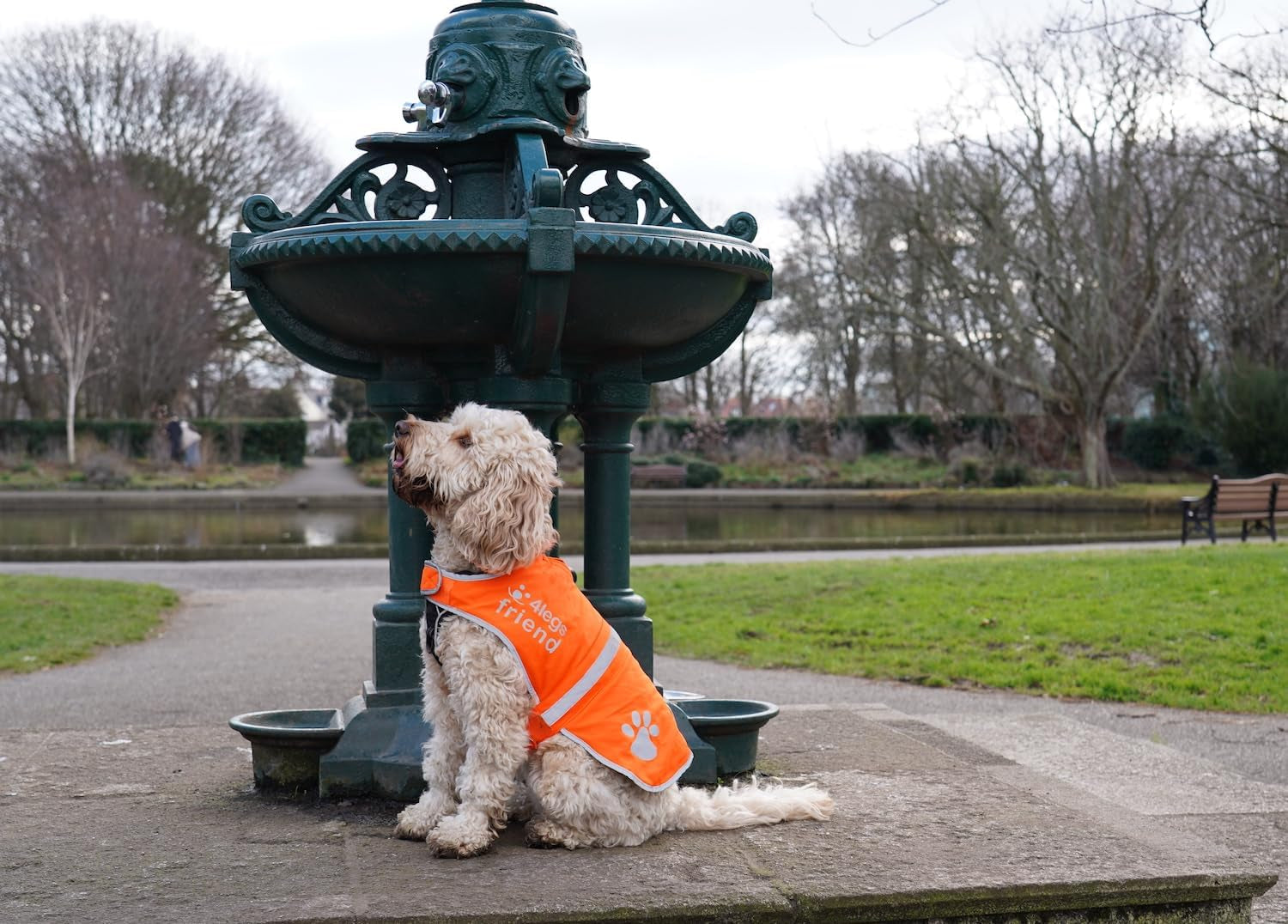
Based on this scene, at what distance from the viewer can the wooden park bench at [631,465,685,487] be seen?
33688 millimetres

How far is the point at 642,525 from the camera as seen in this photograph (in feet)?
79.4

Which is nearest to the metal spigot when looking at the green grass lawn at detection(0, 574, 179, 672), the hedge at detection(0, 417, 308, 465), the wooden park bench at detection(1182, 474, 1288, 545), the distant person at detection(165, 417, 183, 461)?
the green grass lawn at detection(0, 574, 179, 672)

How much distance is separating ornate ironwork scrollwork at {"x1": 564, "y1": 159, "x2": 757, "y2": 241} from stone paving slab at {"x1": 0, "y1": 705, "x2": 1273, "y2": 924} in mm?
2004

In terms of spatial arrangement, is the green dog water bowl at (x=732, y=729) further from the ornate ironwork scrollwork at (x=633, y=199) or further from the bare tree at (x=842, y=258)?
the bare tree at (x=842, y=258)

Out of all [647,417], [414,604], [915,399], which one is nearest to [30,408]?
[647,417]

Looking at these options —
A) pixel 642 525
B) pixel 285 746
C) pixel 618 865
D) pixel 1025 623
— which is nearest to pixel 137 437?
pixel 642 525

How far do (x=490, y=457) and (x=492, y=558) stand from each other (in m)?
0.31

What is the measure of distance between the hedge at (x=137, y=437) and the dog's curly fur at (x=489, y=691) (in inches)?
1352

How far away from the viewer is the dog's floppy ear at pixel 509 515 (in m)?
3.59

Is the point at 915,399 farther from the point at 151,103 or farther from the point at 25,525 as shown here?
the point at 25,525

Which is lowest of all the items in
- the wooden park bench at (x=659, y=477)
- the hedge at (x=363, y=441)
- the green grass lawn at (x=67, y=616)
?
the green grass lawn at (x=67, y=616)

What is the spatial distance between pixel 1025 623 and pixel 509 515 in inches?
294

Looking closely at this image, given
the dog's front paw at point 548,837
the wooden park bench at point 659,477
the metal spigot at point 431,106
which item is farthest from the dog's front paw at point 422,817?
the wooden park bench at point 659,477

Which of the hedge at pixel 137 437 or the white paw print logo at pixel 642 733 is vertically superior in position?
the hedge at pixel 137 437
